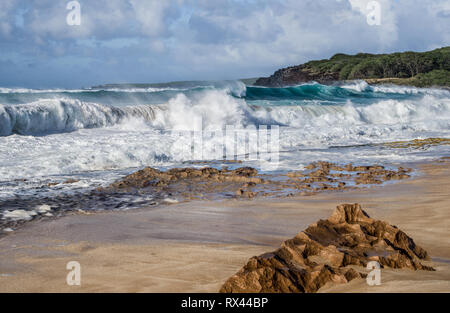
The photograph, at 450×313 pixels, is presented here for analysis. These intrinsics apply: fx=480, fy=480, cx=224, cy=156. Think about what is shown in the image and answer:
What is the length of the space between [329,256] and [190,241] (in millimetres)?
1345

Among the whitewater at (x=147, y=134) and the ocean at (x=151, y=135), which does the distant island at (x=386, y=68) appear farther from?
the ocean at (x=151, y=135)

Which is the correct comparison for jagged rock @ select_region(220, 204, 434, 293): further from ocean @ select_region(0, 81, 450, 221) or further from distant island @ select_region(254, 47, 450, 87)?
distant island @ select_region(254, 47, 450, 87)

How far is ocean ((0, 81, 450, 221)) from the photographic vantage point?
8.27 m

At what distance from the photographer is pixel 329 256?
9.28ft

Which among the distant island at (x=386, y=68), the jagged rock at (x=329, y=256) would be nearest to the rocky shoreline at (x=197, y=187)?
the jagged rock at (x=329, y=256)

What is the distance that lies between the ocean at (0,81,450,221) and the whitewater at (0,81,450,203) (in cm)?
2

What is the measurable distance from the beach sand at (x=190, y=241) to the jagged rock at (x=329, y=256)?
0.10 m

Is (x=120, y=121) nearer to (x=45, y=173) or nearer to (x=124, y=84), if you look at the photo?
(x=45, y=173)

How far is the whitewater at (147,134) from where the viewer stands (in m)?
8.42

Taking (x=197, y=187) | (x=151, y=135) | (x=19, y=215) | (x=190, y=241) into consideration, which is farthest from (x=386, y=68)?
(x=190, y=241)

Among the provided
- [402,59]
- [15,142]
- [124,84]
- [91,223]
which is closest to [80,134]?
[15,142]

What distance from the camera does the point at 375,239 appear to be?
10.2ft

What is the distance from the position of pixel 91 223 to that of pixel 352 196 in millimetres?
3267

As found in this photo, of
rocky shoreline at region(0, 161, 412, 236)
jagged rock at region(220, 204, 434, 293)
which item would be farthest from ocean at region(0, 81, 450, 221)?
jagged rock at region(220, 204, 434, 293)
